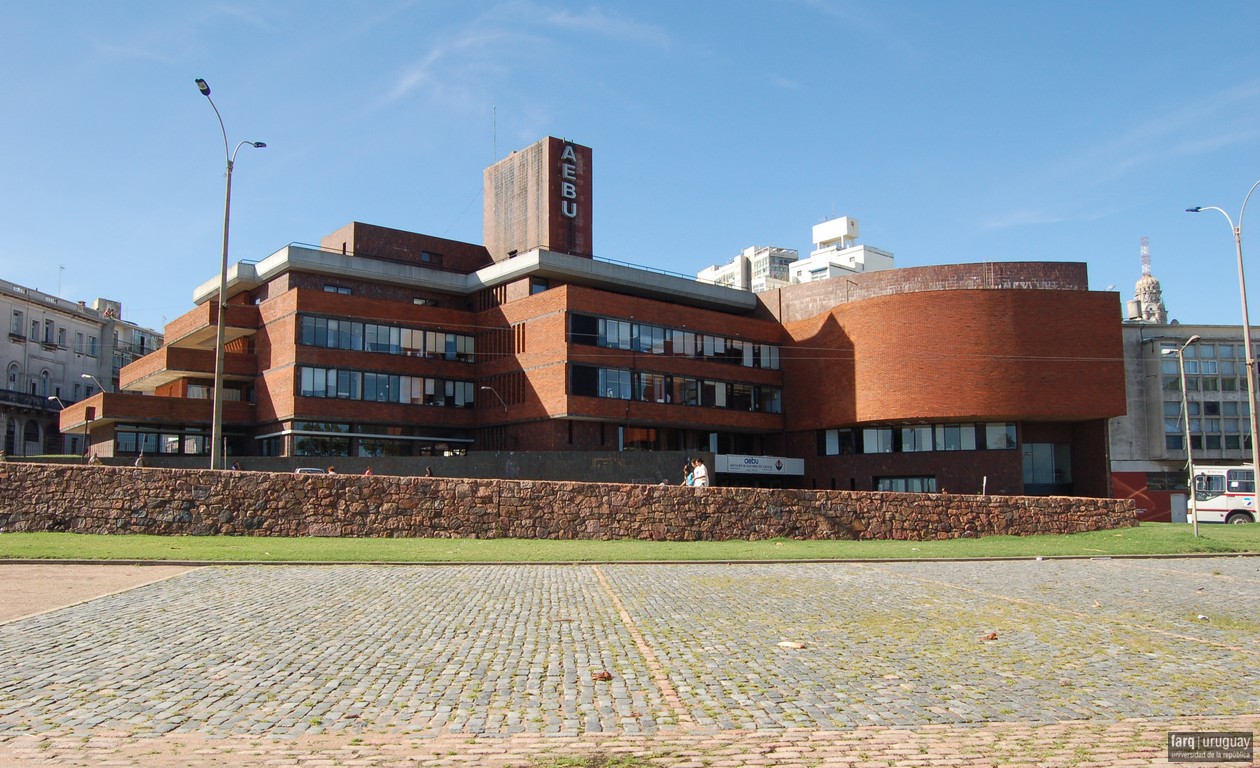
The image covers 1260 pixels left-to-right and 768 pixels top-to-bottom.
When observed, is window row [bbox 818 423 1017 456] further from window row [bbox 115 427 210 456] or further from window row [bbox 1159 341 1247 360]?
window row [bbox 115 427 210 456]

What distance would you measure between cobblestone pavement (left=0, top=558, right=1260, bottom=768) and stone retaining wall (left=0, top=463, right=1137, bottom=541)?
971cm

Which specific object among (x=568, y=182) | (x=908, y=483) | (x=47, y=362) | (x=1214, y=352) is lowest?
(x=908, y=483)

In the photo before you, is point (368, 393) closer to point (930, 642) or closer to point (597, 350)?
point (597, 350)

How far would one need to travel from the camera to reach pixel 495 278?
61.9m

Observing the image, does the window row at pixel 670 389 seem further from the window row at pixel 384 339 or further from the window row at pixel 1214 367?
the window row at pixel 1214 367

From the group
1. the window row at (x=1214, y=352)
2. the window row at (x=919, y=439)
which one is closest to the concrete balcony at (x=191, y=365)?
the window row at (x=919, y=439)

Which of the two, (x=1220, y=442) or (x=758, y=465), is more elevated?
(x=1220, y=442)

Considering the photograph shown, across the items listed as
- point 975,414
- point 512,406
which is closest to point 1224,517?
point 975,414

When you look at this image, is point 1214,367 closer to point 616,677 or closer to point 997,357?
point 997,357

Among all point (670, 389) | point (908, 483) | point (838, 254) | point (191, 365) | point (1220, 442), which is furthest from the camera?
point (838, 254)

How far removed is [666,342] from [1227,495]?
31.2m

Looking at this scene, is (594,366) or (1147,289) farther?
(1147,289)

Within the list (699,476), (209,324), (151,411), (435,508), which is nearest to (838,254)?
(209,324)

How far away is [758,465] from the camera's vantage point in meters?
64.2
